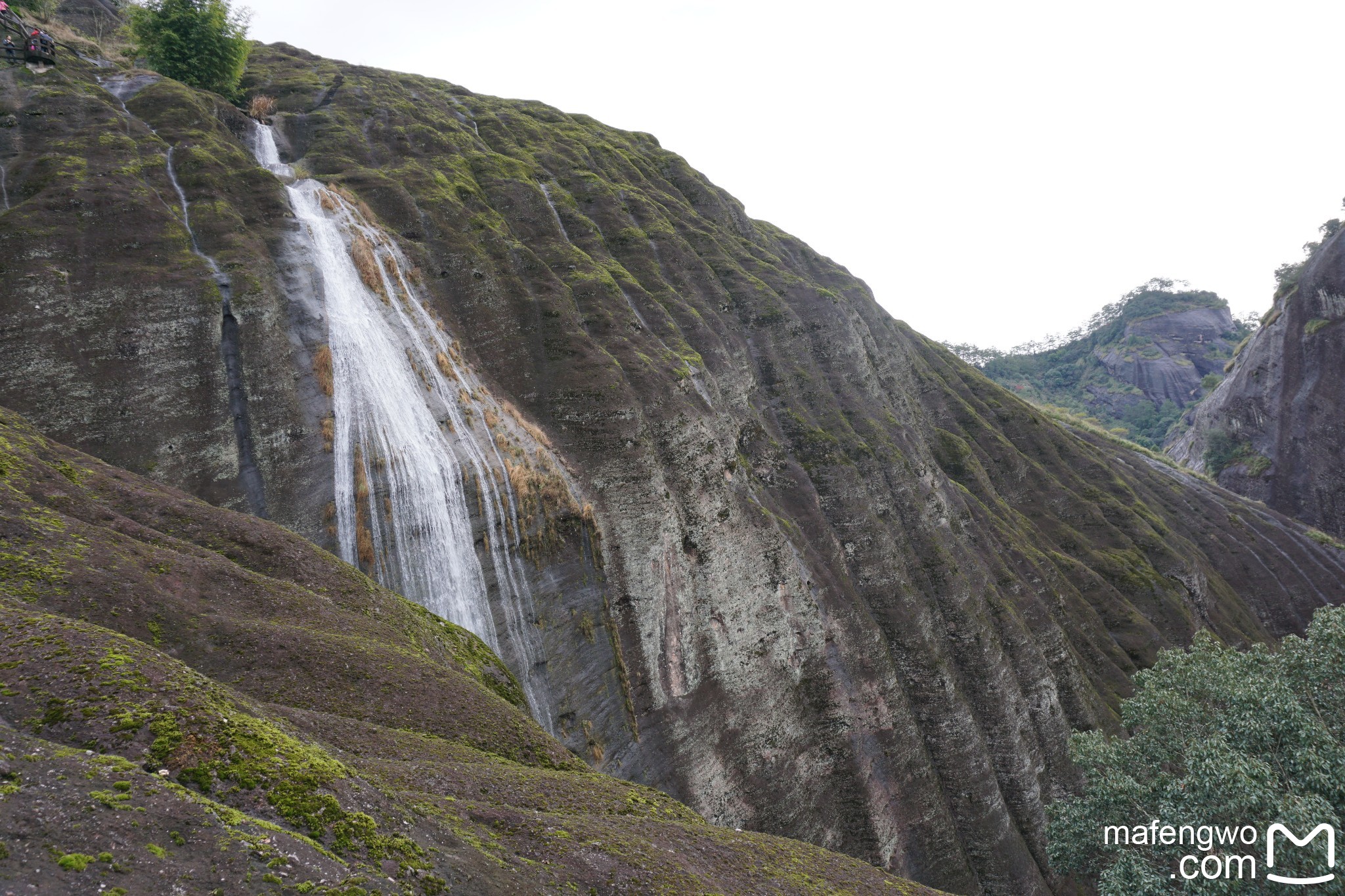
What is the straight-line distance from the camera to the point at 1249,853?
59.2ft

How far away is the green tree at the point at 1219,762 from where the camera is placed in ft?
58.5

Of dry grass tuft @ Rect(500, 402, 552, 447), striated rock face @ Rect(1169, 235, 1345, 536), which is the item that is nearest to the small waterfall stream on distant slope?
dry grass tuft @ Rect(500, 402, 552, 447)

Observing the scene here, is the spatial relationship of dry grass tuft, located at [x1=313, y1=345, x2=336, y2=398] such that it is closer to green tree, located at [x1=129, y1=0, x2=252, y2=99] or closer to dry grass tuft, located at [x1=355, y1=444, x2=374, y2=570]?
dry grass tuft, located at [x1=355, y1=444, x2=374, y2=570]

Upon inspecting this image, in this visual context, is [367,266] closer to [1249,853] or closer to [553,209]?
[553,209]

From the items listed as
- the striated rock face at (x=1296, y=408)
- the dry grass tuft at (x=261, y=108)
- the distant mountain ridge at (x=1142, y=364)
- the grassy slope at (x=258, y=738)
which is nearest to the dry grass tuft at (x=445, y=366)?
the grassy slope at (x=258, y=738)

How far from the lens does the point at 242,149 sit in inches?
1277

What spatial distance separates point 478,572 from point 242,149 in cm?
2505

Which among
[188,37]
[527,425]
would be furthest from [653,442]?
[188,37]

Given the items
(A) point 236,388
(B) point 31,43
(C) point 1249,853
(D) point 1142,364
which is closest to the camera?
(C) point 1249,853

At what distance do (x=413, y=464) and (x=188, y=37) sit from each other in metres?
34.1

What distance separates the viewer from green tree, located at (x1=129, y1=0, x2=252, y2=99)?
38.1 meters

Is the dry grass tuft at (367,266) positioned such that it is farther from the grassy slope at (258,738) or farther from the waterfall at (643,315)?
the grassy slope at (258,738)

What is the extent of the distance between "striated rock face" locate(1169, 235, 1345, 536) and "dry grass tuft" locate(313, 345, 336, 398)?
10262 centimetres

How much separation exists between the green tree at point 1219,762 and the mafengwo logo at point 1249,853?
7 centimetres
